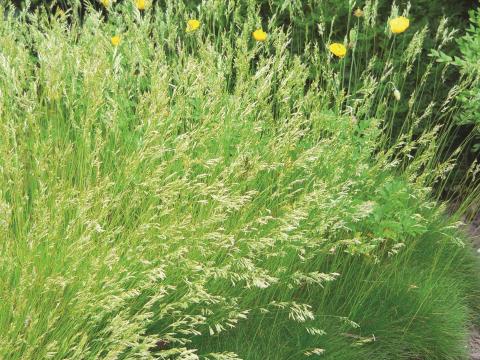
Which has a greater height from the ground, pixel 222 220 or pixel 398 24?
pixel 398 24

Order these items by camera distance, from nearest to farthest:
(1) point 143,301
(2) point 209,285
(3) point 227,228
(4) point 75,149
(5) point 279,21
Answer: (1) point 143,301
(2) point 209,285
(3) point 227,228
(4) point 75,149
(5) point 279,21

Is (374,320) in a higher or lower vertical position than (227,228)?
lower

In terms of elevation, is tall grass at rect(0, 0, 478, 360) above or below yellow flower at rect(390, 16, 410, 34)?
below

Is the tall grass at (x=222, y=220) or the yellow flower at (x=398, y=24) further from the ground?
the yellow flower at (x=398, y=24)

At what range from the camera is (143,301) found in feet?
8.21

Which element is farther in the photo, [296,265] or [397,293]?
[397,293]

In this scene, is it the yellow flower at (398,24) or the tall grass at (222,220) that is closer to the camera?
the tall grass at (222,220)

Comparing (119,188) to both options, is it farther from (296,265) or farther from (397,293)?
(397,293)

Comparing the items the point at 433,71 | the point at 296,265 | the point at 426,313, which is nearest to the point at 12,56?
the point at 296,265

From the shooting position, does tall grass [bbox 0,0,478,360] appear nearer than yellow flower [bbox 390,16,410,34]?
Yes

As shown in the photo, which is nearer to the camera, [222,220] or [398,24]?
[222,220]

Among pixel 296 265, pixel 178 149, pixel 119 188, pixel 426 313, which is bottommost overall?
pixel 426 313

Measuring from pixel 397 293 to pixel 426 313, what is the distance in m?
0.14

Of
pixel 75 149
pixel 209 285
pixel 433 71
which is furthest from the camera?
pixel 433 71
